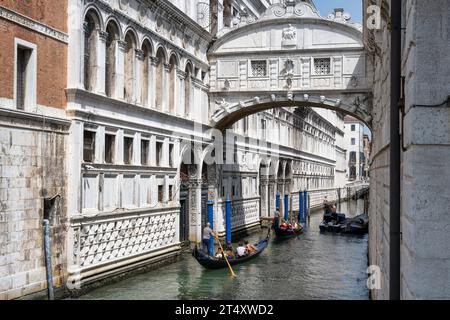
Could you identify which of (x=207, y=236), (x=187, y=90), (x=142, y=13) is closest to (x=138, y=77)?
(x=142, y=13)

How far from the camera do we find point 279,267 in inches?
570

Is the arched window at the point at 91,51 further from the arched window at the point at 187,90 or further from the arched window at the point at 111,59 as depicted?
the arched window at the point at 187,90

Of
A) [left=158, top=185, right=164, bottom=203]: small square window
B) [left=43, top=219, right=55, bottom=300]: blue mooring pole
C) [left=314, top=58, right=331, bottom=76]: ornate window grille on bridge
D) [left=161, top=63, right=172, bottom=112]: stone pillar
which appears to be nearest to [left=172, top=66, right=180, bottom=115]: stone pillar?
[left=161, top=63, right=172, bottom=112]: stone pillar

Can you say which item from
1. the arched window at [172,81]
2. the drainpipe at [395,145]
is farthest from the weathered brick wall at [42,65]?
Result: the drainpipe at [395,145]

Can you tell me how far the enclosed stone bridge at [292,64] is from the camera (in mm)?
15180

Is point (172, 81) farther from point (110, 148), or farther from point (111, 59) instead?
point (110, 148)

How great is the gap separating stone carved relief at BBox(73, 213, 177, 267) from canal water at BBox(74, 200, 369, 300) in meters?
0.55

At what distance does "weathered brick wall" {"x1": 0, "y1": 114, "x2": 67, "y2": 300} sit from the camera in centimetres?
812

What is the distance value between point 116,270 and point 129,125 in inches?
109

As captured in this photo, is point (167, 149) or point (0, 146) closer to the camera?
point (0, 146)

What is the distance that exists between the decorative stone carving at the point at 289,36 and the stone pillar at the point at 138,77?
15.2ft

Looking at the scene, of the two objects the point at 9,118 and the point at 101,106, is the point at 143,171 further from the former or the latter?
the point at 9,118

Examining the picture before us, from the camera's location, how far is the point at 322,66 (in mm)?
15523
